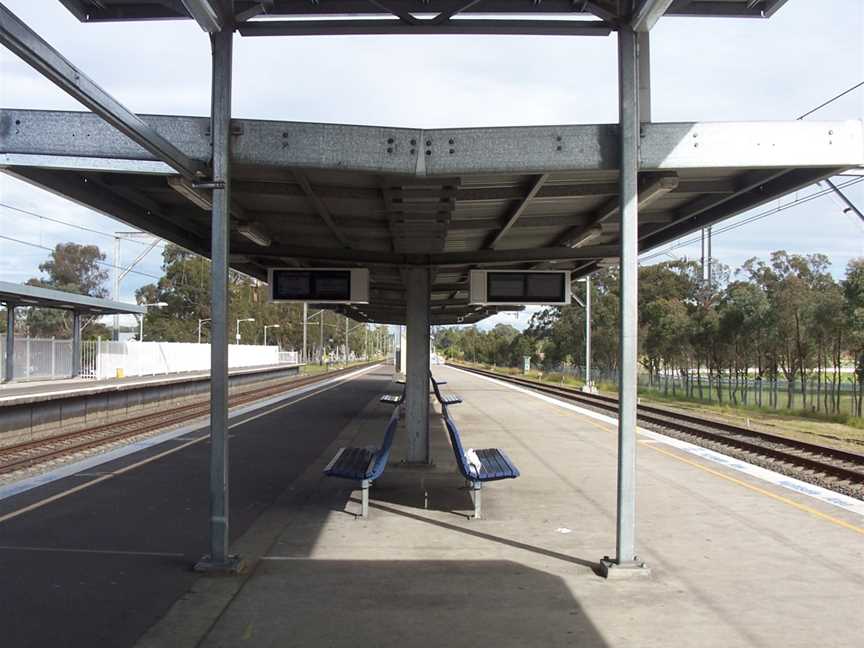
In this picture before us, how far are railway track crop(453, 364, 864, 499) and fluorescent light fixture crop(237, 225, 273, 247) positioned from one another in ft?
26.4

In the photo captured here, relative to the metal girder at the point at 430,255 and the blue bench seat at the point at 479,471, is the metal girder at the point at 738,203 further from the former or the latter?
the blue bench seat at the point at 479,471

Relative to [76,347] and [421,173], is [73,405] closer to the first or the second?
[76,347]

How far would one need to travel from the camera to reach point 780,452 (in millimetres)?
13695

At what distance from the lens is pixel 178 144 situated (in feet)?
20.4

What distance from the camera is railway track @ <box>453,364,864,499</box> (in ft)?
37.4

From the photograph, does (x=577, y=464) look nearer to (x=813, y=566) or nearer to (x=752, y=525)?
(x=752, y=525)

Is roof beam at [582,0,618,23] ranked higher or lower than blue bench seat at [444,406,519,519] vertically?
higher

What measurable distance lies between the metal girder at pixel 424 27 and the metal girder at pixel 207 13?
1.66ft

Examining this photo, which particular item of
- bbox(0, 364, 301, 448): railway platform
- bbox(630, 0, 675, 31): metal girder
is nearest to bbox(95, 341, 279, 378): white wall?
bbox(0, 364, 301, 448): railway platform

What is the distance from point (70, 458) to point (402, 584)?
939 centimetres

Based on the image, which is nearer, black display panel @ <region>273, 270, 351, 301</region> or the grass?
black display panel @ <region>273, 270, 351, 301</region>

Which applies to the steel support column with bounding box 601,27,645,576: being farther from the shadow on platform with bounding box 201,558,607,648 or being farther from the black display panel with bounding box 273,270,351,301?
the black display panel with bounding box 273,270,351,301

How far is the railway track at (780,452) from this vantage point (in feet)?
37.4

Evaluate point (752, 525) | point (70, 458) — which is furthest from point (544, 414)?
point (752, 525)
